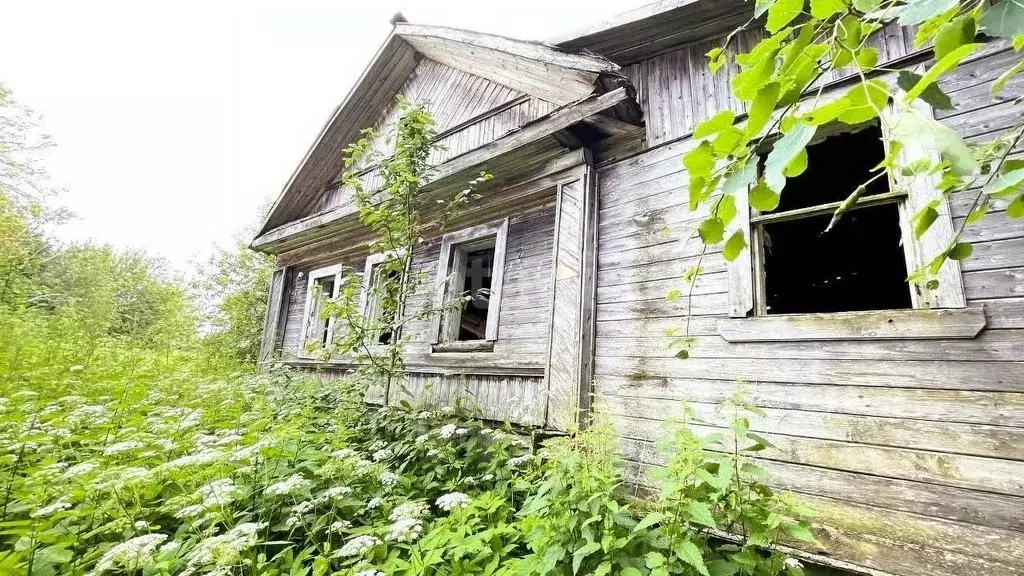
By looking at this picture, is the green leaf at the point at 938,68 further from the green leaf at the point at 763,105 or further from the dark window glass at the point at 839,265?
the dark window glass at the point at 839,265

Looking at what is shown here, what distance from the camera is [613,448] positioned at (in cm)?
272

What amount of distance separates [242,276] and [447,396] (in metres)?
19.5

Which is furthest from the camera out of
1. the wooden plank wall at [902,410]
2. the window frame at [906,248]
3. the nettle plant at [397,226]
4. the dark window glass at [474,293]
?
the dark window glass at [474,293]

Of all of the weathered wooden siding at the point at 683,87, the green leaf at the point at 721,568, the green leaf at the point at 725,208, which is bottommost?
the green leaf at the point at 721,568

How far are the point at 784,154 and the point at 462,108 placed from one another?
6089 mm

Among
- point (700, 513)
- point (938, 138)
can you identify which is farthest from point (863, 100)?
point (700, 513)

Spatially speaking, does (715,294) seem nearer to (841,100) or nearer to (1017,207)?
(1017,207)

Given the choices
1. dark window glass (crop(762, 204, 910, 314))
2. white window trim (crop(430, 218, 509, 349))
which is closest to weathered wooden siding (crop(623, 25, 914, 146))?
dark window glass (crop(762, 204, 910, 314))

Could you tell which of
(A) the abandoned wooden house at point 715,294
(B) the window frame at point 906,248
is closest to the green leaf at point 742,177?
(A) the abandoned wooden house at point 715,294

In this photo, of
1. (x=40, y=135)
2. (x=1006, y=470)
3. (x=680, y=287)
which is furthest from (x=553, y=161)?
(x=40, y=135)

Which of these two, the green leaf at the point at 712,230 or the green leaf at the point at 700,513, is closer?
the green leaf at the point at 712,230

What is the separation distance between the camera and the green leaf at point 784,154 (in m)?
0.58

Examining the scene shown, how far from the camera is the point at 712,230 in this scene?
829mm

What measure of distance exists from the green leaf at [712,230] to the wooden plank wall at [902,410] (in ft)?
3.03
